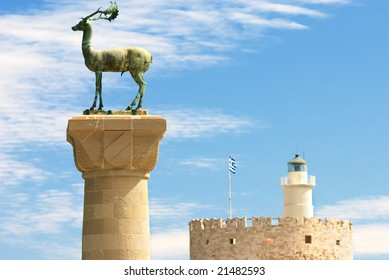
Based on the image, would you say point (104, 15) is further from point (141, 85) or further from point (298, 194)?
point (298, 194)

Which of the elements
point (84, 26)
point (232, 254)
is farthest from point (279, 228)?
point (84, 26)

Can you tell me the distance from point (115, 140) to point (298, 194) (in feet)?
188

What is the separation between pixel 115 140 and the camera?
2086cm

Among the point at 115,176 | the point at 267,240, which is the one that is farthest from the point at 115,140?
the point at 267,240

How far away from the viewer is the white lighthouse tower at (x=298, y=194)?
7650cm

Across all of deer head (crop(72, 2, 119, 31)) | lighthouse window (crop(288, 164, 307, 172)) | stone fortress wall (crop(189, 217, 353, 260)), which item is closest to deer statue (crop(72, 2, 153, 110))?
deer head (crop(72, 2, 119, 31))

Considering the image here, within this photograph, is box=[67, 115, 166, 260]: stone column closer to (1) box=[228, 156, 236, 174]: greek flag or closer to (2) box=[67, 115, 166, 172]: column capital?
(2) box=[67, 115, 166, 172]: column capital

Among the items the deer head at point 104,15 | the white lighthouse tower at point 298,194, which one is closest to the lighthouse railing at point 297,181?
the white lighthouse tower at point 298,194

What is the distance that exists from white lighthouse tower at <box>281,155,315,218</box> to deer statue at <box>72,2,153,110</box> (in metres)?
55.5

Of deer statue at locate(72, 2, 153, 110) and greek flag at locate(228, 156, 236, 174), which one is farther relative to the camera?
greek flag at locate(228, 156, 236, 174)

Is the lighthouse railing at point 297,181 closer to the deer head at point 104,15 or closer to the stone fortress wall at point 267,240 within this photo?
the stone fortress wall at point 267,240

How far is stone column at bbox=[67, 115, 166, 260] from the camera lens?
20812 millimetres

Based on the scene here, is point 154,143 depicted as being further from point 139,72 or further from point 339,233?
point 339,233
